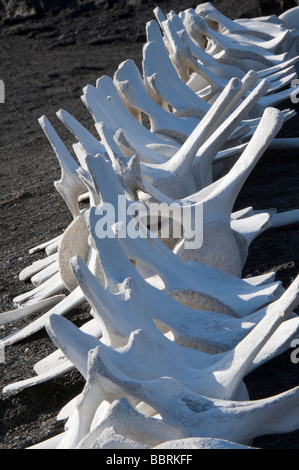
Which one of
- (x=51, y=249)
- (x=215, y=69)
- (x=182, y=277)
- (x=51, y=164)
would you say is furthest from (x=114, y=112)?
(x=51, y=164)

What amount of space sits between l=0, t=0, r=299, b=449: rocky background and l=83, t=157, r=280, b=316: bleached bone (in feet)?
0.67

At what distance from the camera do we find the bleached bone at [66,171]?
3.59m

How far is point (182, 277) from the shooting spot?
2.80m

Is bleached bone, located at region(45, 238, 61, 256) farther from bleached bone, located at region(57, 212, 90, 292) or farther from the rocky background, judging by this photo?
bleached bone, located at region(57, 212, 90, 292)

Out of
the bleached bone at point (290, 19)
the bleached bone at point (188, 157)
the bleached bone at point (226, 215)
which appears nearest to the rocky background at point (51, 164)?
the bleached bone at point (226, 215)

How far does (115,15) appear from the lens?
32.5 ft

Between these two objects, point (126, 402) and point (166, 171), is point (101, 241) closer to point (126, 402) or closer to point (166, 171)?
point (126, 402)

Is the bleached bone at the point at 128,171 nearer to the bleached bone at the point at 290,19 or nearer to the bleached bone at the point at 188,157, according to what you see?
the bleached bone at the point at 188,157

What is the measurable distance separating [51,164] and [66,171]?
257cm

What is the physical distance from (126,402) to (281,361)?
0.85m

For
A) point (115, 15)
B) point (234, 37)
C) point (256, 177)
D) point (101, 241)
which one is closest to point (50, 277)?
point (101, 241)

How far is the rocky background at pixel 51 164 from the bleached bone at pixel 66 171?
1.53ft

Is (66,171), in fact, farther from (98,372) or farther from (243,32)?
(243,32)

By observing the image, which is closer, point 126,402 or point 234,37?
point 126,402
